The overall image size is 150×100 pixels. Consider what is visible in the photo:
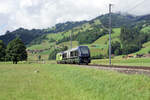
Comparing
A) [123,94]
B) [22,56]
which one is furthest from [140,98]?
[22,56]

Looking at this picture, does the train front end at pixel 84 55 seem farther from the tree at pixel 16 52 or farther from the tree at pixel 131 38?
the tree at pixel 131 38

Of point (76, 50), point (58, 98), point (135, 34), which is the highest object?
point (135, 34)

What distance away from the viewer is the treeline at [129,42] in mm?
143125

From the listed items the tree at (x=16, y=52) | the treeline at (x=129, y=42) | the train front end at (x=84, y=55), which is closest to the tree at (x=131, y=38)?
the treeline at (x=129, y=42)

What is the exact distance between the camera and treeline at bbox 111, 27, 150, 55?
143 m

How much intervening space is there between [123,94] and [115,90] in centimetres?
127

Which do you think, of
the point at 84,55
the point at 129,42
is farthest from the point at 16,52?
the point at 129,42

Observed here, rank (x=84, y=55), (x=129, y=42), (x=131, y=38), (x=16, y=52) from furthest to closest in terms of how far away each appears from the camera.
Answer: (x=131, y=38)
(x=129, y=42)
(x=16, y=52)
(x=84, y=55)

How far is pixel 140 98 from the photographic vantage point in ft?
33.4

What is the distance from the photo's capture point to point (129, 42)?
163750 millimetres

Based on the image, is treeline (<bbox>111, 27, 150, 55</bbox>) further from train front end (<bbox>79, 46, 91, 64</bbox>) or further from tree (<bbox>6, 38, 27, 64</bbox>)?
train front end (<bbox>79, 46, 91, 64</bbox>)

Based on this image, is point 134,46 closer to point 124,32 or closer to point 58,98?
point 124,32

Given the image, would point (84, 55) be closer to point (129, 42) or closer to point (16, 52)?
point (16, 52)

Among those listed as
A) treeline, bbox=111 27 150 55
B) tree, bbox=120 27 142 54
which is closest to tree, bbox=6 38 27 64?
treeline, bbox=111 27 150 55
